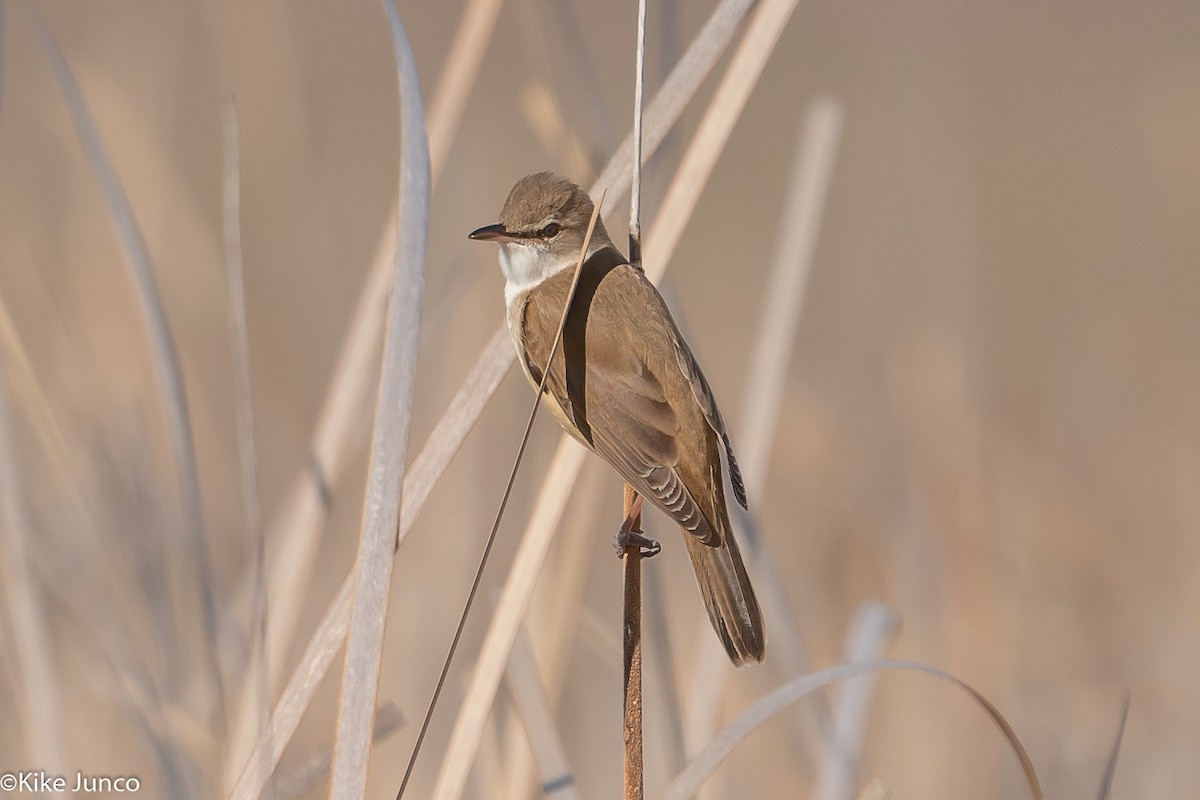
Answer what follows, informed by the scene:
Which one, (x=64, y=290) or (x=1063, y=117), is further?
(x=1063, y=117)

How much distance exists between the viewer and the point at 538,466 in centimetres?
318

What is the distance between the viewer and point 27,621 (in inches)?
77.9

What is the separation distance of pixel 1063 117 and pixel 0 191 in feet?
23.8

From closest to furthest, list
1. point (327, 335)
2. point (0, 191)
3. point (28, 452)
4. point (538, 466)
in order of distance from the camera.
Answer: point (538, 466), point (327, 335), point (28, 452), point (0, 191)

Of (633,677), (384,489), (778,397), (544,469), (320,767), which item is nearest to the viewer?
(384,489)

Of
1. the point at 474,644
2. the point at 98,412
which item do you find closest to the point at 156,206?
the point at 98,412

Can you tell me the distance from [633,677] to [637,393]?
84 cm

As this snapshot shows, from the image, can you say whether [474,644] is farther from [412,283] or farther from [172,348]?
[412,283]

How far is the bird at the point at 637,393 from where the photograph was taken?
208 cm

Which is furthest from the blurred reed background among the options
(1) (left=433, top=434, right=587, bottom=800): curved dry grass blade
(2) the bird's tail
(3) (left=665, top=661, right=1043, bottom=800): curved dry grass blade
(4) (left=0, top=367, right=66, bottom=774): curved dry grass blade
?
(3) (left=665, top=661, right=1043, bottom=800): curved dry grass blade

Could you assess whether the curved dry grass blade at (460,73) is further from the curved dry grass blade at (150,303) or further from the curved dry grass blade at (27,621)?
the curved dry grass blade at (27,621)

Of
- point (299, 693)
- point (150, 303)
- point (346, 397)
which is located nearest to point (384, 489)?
point (299, 693)

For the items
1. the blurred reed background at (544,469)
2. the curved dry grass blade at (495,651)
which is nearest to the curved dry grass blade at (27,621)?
the blurred reed background at (544,469)

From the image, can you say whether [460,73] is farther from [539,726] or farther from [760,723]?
[760,723]
